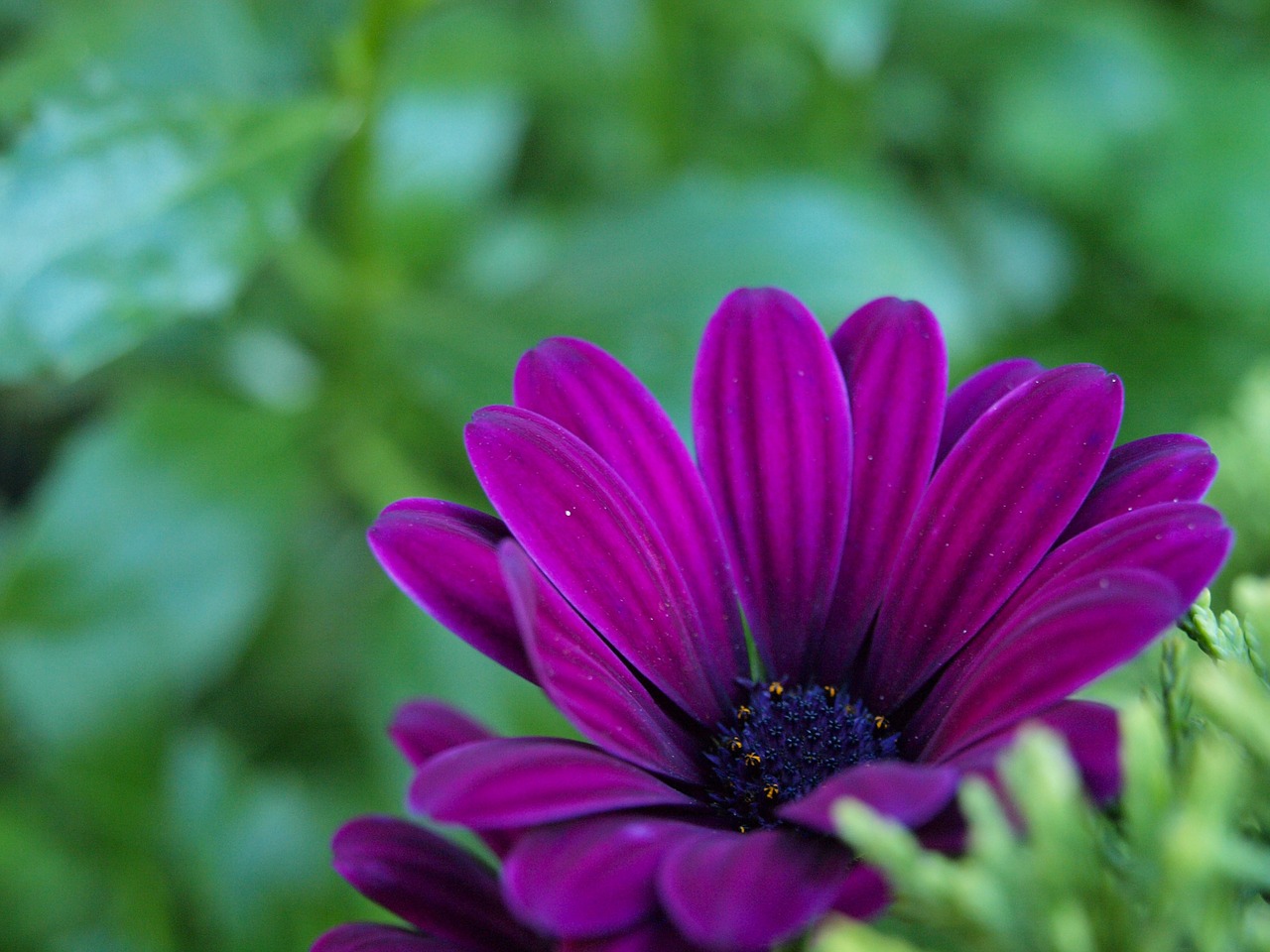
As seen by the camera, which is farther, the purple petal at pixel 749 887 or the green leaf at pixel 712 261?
the green leaf at pixel 712 261

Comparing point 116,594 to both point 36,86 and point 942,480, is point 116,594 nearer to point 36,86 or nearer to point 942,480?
point 36,86

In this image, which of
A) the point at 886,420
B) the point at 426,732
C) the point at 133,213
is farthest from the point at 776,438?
the point at 133,213

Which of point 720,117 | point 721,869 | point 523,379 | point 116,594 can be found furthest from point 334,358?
point 721,869

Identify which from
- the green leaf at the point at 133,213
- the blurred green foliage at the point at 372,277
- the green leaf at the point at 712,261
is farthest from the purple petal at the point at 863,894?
the green leaf at the point at 712,261

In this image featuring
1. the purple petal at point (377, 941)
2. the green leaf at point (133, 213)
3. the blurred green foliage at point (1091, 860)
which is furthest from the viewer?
the green leaf at point (133, 213)

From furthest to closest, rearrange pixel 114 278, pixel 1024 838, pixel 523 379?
1. pixel 114 278
2. pixel 523 379
3. pixel 1024 838

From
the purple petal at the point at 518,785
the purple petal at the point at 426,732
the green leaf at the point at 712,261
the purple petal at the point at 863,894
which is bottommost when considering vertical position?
the purple petal at the point at 863,894

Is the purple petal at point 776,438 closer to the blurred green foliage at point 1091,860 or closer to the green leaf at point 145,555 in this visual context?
the blurred green foliage at point 1091,860

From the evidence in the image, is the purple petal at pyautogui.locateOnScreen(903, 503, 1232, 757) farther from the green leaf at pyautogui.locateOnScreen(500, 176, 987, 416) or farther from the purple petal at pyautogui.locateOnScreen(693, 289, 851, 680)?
the green leaf at pyautogui.locateOnScreen(500, 176, 987, 416)
